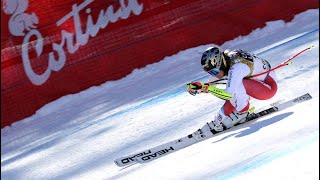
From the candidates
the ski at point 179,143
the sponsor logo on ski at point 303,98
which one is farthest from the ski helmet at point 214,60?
the sponsor logo on ski at point 303,98

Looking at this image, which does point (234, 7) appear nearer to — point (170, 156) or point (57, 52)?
point (57, 52)

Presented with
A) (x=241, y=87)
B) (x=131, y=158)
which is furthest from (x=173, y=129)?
(x=241, y=87)

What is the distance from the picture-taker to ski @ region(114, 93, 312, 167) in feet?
15.4

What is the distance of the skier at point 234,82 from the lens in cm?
484

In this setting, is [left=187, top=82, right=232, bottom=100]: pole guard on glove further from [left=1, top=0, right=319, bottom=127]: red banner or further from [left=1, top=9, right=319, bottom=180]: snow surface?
[left=1, top=0, right=319, bottom=127]: red banner

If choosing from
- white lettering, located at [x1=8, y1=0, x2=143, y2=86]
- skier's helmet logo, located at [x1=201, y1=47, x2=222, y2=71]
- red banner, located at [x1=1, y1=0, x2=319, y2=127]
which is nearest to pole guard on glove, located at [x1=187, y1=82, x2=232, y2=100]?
skier's helmet logo, located at [x1=201, y1=47, x2=222, y2=71]

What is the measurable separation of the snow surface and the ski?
0.10 meters

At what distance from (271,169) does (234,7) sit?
4.98 metres

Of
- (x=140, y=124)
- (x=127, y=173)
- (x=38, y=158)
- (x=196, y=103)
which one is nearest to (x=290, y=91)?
(x=196, y=103)

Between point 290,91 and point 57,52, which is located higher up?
point 57,52

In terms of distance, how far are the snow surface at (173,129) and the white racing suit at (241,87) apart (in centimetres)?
17

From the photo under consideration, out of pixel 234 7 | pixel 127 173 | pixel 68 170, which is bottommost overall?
pixel 127 173

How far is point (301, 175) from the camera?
3.39 meters

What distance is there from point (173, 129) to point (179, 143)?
0.61 metres
